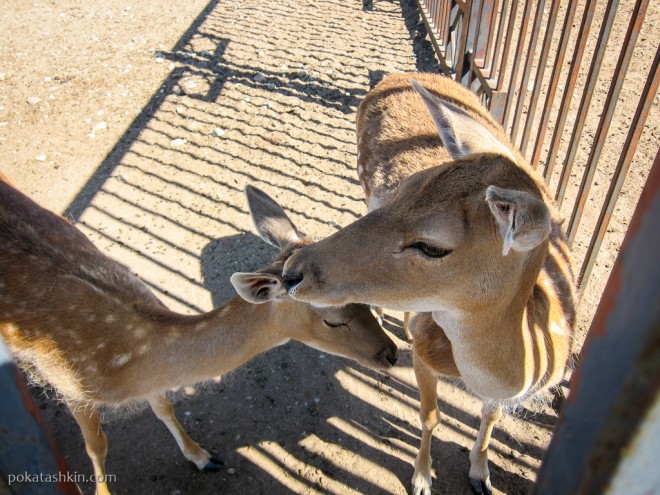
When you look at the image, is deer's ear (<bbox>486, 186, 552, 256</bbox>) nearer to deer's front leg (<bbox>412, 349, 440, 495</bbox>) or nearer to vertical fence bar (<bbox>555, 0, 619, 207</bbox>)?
deer's front leg (<bbox>412, 349, 440, 495</bbox>)

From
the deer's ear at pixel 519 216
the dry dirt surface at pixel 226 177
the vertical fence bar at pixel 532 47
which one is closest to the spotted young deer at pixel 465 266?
the deer's ear at pixel 519 216

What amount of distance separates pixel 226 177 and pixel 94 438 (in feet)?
10.2

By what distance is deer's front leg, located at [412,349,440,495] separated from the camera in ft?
9.36

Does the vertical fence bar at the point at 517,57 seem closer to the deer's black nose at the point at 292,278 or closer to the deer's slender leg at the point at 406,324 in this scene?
the deer's slender leg at the point at 406,324

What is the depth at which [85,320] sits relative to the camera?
9.18 feet

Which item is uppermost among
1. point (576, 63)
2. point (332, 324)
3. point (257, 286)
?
point (576, 63)

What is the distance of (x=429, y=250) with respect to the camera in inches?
80.4

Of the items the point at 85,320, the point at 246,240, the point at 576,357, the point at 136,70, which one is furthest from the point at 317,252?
the point at 136,70

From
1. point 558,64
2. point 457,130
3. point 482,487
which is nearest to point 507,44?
point 558,64

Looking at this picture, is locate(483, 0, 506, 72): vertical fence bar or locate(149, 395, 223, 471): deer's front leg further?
locate(483, 0, 506, 72): vertical fence bar

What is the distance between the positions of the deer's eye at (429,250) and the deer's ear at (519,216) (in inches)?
10.1

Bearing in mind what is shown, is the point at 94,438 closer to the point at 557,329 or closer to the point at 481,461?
the point at 481,461

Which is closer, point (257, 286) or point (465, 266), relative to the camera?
point (465, 266)

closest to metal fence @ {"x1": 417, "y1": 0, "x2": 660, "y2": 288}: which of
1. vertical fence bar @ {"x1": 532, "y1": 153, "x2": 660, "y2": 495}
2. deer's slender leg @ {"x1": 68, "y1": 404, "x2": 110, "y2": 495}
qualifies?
vertical fence bar @ {"x1": 532, "y1": 153, "x2": 660, "y2": 495}
